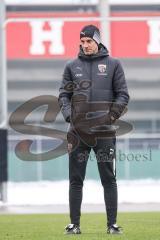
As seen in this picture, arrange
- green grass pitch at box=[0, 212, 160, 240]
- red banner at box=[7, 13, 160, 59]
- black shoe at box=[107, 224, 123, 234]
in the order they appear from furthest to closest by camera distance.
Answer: red banner at box=[7, 13, 160, 59] < black shoe at box=[107, 224, 123, 234] < green grass pitch at box=[0, 212, 160, 240]

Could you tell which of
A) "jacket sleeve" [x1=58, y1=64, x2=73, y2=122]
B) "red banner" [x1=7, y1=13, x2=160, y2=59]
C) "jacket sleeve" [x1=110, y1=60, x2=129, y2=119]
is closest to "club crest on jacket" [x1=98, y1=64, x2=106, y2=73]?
"jacket sleeve" [x1=110, y1=60, x2=129, y2=119]

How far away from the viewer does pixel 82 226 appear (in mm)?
9273

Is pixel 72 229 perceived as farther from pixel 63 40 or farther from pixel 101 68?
pixel 63 40

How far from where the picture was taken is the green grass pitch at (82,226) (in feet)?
25.9

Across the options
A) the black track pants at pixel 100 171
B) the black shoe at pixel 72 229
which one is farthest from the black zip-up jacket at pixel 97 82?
the black shoe at pixel 72 229

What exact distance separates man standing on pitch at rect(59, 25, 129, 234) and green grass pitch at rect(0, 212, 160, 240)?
259 millimetres

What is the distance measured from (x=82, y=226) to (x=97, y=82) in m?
1.89

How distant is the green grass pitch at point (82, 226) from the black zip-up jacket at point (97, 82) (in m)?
1.01

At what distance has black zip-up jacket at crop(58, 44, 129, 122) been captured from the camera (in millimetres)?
7941

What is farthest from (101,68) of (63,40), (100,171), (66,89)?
(63,40)

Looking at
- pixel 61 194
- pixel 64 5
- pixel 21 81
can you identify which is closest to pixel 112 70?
pixel 61 194

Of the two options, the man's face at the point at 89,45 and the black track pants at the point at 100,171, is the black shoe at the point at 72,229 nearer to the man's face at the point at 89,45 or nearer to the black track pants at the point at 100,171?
the black track pants at the point at 100,171

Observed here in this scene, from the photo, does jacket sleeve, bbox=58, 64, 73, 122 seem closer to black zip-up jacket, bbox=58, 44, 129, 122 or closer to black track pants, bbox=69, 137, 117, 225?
black zip-up jacket, bbox=58, 44, 129, 122

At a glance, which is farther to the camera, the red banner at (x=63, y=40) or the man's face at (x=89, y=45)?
the red banner at (x=63, y=40)
